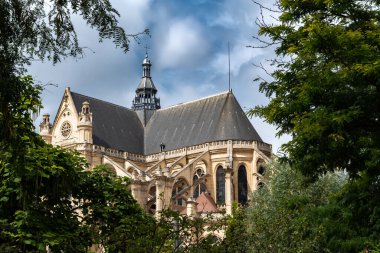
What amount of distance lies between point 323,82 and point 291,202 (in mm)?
4709

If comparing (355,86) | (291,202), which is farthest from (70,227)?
(355,86)

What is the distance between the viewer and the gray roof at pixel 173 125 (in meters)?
52.2

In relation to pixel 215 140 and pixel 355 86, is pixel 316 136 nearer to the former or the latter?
pixel 355 86

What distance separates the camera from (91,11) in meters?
6.91

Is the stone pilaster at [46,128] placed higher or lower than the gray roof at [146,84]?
lower

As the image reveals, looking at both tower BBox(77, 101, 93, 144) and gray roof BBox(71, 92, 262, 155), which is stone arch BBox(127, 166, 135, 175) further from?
tower BBox(77, 101, 93, 144)

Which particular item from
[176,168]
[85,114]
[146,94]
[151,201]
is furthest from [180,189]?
[146,94]

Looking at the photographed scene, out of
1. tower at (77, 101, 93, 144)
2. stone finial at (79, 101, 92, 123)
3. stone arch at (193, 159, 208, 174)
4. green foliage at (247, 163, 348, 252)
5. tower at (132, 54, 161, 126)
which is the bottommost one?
green foliage at (247, 163, 348, 252)

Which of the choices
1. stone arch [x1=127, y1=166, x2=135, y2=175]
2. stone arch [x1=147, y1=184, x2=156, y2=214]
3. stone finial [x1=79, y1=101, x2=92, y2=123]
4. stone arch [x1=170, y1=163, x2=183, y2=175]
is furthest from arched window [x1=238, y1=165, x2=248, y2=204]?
stone finial [x1=79, y1=101, x2=92, y2=123]

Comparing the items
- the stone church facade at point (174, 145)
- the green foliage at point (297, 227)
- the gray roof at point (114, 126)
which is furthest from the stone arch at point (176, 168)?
the green foliage at point (297, 227)

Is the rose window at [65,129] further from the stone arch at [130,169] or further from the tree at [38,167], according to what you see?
the tree at [38,167]

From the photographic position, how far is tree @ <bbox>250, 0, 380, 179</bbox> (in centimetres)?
1202

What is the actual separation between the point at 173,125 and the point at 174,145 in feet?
9.89

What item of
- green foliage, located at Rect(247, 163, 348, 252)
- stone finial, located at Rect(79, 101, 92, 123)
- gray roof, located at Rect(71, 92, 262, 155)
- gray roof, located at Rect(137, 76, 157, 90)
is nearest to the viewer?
green foliage, located at Rect(247, 163, 348, 252)
